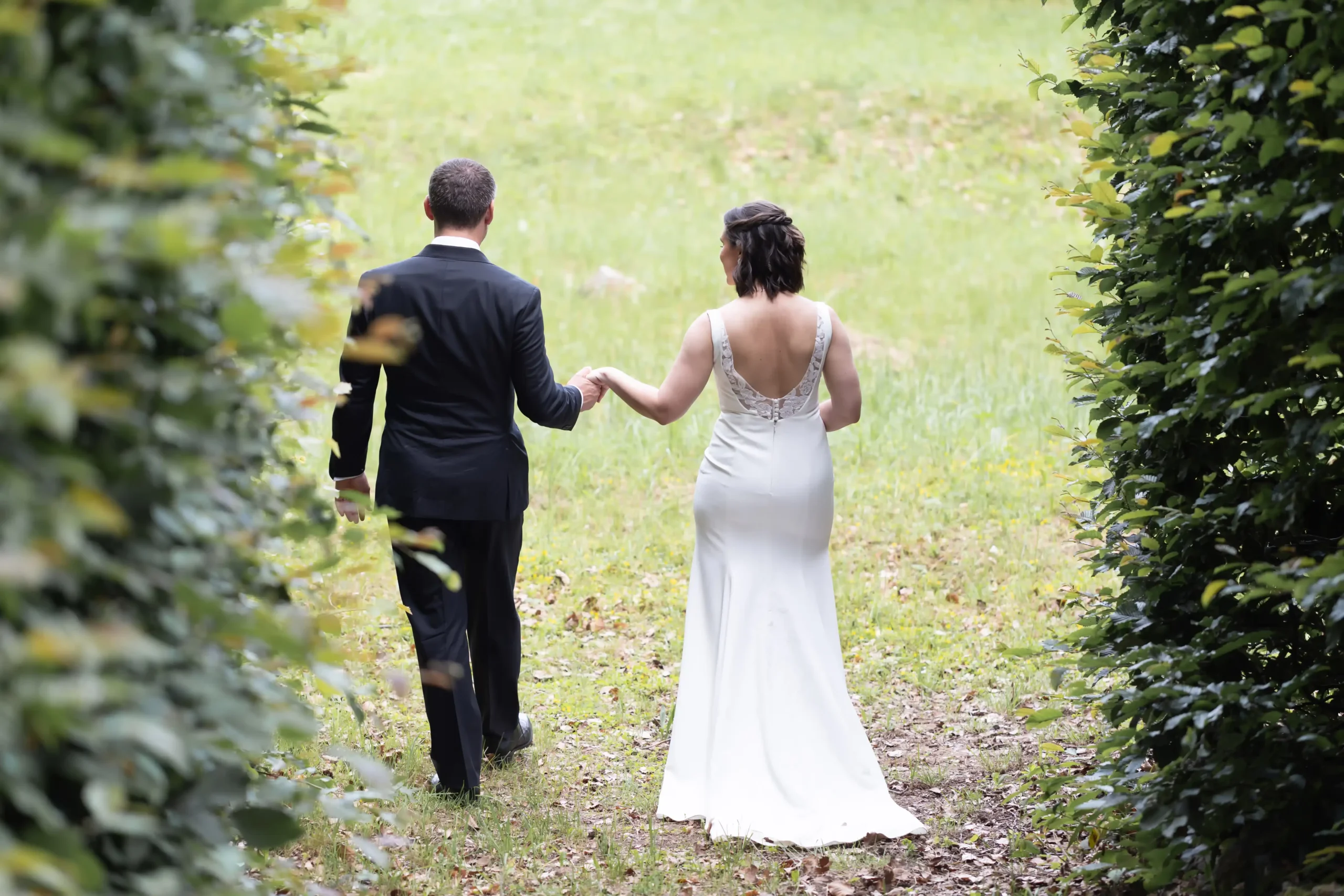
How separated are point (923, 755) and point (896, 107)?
18057 millimetres

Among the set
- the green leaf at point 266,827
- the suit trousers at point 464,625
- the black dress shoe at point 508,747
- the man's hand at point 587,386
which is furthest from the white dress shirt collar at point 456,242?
the green leaf at point 266,827

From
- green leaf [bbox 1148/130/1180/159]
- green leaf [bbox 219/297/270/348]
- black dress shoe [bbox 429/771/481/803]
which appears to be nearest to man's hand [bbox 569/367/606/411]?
black dress shoe [bbox 429/771/481/803]

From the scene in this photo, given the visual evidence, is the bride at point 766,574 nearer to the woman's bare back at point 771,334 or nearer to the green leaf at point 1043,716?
the woman's bare back at point 771,334

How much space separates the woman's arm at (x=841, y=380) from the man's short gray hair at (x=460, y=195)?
169 cm

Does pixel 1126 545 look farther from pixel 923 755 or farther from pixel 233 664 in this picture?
pixel 233 664

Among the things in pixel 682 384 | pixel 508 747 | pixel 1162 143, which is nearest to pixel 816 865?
pixel 508 747

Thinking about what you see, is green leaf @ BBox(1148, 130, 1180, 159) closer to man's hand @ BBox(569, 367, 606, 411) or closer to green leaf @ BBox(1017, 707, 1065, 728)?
green leaf @ BBox(1017, 707, 1065, 728)

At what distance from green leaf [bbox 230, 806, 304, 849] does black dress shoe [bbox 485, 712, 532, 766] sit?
388cm

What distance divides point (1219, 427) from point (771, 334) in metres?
2.35

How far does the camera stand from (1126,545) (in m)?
4.55

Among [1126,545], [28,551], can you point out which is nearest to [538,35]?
[1126,545]

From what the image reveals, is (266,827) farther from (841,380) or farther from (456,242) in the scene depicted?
(841,380)

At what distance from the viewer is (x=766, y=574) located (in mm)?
6020

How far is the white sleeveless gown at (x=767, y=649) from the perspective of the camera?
5758 millimetres
